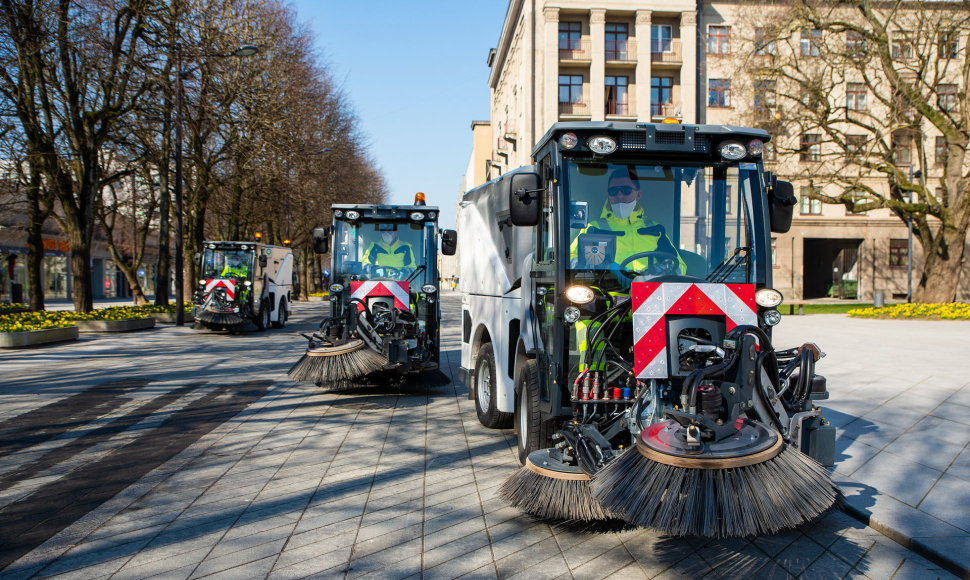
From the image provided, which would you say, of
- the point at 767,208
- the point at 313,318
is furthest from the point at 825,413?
the point at 313,318

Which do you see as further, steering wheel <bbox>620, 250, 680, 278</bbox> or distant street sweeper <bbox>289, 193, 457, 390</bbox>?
distant street sweeper <bbox>289, 193, 457, 390</bbox>

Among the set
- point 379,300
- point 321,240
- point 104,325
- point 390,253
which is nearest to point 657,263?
point 379,300

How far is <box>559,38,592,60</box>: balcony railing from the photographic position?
43.4 meters

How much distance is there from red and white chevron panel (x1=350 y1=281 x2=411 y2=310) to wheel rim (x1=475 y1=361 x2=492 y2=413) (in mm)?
2850

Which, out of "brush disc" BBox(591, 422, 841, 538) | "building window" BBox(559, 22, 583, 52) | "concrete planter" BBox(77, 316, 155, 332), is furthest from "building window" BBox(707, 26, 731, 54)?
"brush disc" BBox(591, 422, 841, 538)

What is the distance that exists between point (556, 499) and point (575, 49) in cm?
4233

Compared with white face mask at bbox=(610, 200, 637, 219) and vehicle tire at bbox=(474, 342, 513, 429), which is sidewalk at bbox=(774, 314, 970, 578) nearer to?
white face mask at bbox=(610, 200, 637, 219)

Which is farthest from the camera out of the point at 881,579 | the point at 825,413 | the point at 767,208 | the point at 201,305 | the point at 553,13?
the point at 553,13

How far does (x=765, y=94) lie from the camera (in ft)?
81.7

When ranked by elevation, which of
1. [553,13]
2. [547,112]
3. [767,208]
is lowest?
[767,208]

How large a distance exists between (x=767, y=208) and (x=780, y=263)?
1669 inches

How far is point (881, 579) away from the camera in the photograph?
3912 millimetres

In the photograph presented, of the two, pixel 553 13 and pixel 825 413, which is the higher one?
pixel 553 13

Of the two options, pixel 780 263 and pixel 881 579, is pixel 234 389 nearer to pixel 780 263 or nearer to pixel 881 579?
pixel 881 579
